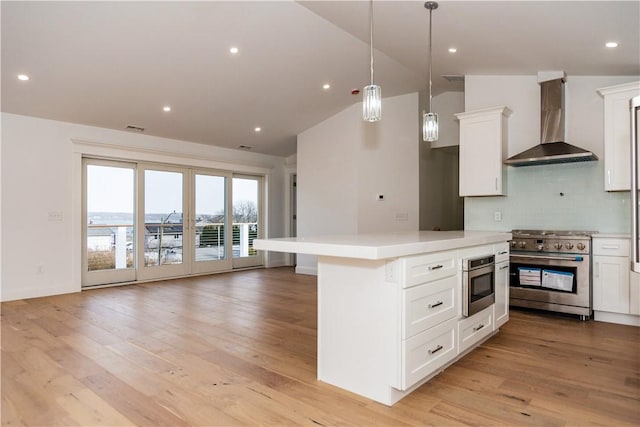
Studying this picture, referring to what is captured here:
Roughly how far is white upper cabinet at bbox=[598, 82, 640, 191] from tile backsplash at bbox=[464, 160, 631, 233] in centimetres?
30

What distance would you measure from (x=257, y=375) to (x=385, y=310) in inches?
41.1

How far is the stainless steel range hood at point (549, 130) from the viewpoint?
169 inches

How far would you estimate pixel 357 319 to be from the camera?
233 cm

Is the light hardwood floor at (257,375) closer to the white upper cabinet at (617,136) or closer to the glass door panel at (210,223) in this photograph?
the white upper cabinet at (617,136)

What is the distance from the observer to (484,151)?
4.79m

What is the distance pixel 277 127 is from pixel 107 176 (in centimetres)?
285

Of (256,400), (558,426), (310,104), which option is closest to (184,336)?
(256,400)

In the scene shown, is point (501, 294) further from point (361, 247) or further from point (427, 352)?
point (361, 247)

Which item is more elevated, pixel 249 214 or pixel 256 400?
pixel 249 214

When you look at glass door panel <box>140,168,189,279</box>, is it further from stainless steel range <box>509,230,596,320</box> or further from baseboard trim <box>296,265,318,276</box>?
stainless steel range <box>509,230,596,320</box>

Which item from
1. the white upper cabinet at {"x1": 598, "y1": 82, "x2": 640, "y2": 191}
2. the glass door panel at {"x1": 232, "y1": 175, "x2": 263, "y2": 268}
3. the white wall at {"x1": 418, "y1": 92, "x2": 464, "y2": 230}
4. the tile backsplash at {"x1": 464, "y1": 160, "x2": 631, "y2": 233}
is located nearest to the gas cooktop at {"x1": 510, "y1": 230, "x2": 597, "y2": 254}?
the tile backsplash at {"x1": 464, "y1": 160, "x2": 631, "y2": 233}

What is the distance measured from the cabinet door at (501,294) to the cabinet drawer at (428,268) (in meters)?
0.92

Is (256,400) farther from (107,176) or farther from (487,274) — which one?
(107,176)

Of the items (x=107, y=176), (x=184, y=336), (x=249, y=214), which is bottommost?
(x=184, y=336)
